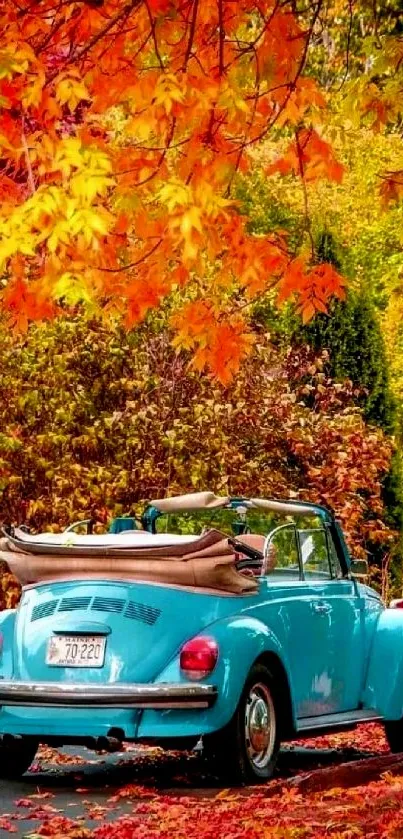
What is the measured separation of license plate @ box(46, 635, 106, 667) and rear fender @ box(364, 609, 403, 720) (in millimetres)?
2590

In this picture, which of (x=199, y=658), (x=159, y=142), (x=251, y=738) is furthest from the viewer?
(x=159, y=142)

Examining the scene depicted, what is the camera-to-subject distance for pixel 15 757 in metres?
10.9

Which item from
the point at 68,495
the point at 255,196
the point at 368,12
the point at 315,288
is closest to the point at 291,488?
the point at 68,495

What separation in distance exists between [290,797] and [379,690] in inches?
110

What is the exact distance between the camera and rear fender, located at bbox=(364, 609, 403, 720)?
39.3 ft

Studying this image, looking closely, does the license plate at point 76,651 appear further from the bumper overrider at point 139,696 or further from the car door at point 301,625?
the car door at point 301,625

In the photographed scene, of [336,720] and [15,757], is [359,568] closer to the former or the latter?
[336,720]

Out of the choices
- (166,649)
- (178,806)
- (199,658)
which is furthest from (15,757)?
(178,806)

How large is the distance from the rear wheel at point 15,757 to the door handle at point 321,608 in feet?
6.43

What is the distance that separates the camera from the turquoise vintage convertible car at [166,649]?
32.6ft

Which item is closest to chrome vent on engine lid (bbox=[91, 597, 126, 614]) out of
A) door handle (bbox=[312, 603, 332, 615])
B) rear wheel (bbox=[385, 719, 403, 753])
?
door handle (bbox=[312, 603, 332, 615])

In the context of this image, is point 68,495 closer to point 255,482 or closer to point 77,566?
point 255,482

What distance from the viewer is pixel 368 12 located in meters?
22.0

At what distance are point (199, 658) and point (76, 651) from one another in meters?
0.71
